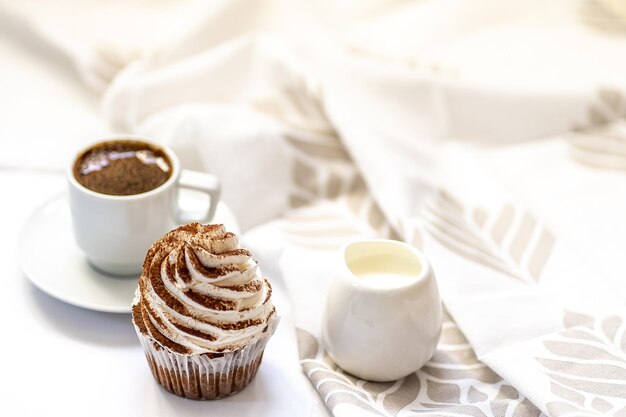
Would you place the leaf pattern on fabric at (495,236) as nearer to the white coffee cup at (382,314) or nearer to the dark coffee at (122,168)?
the white coffee cup at (382,314)

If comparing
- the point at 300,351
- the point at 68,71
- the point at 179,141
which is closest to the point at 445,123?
the point at 179,141

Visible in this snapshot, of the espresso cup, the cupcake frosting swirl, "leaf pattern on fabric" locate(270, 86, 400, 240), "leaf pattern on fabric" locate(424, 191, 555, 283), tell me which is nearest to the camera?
the cupcake frosting swirl

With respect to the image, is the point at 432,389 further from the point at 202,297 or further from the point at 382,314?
the point at 202,297

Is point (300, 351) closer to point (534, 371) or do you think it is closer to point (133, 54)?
point (534, 371)

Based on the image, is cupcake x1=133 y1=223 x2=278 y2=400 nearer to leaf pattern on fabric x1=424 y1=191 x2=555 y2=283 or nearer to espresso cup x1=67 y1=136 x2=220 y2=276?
espresso cup x1=67 y1=136 x2=220 y2=276

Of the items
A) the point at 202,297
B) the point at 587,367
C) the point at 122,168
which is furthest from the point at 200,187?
the point at 587,367

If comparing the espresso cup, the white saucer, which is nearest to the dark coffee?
the espresso cup
